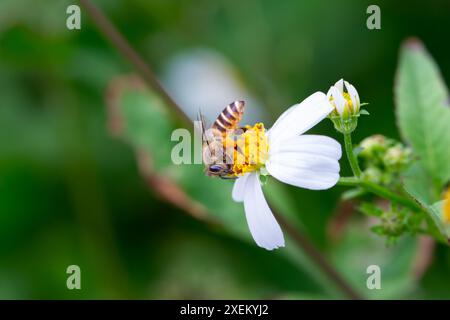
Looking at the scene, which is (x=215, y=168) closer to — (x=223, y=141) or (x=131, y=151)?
(x=223, y=141)

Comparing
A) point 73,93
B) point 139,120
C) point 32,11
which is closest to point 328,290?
point 139,120

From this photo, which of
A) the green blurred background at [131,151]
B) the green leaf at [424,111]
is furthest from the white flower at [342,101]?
the green blurred background at [131,151]

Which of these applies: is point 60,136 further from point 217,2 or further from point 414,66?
point 414,66

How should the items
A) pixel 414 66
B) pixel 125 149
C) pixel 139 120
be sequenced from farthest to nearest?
pixel 125 149, pixel 139 120, pixel 414 66

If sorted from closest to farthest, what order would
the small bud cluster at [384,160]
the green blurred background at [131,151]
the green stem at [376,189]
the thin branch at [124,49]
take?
1. the green stem at [376,189]
2. the small bud cluster at [384,160]
3. the thin branch at [124,49]
4. the green blurred background at [131,151]

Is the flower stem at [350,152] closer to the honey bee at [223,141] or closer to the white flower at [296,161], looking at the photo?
the white flower at [296,161]

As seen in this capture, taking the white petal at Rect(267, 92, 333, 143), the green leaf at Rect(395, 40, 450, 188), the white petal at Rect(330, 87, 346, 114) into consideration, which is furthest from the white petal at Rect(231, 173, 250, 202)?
the green leaf at Rect(395, 40, 450, 188)

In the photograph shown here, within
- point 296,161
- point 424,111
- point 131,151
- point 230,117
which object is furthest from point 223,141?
point 131,151
